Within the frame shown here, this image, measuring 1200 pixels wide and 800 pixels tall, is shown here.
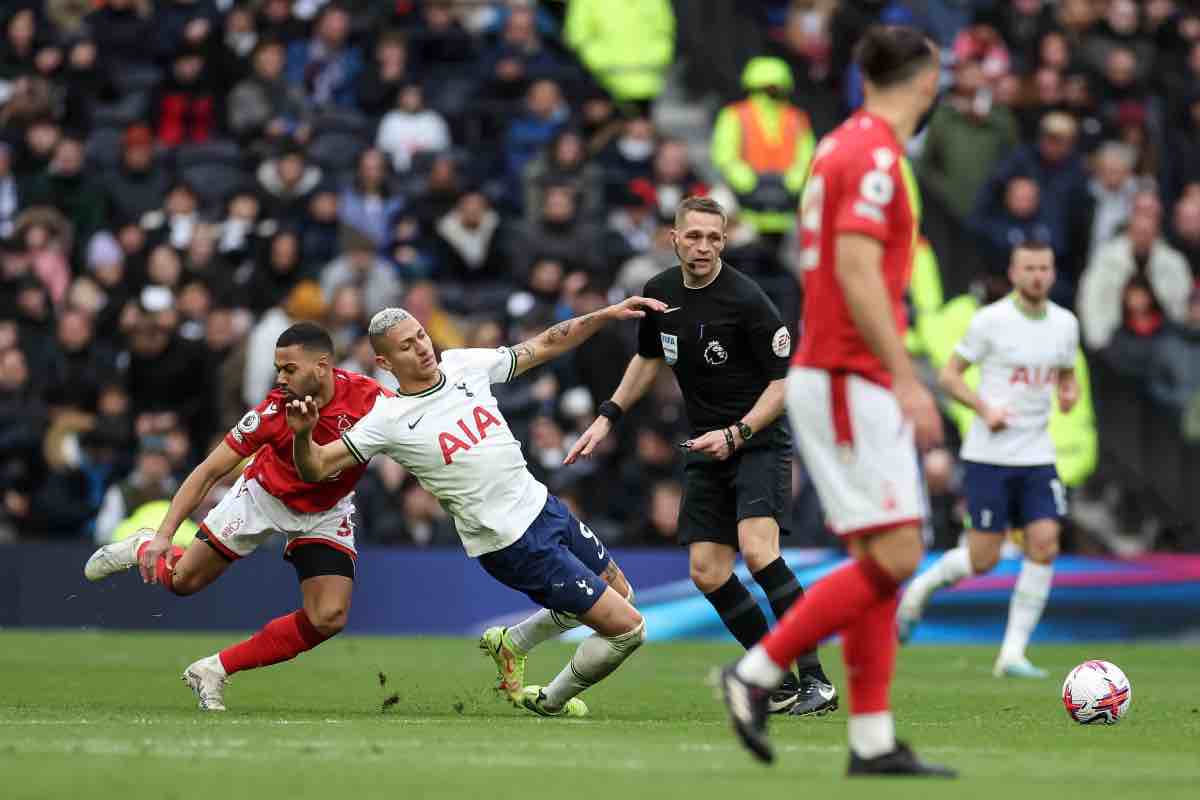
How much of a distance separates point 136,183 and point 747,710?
1505cm

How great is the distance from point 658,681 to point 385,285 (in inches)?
267

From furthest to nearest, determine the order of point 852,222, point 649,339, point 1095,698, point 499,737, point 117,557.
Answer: point 117,557, point 649,339, point 1095,698, point 499,737, point 852,222

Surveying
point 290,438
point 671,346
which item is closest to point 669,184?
point 671,346

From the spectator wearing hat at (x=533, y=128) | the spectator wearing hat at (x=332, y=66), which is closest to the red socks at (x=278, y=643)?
the spectator wearing hat at (x=533, y=128)

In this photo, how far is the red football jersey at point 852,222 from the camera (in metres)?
7.38

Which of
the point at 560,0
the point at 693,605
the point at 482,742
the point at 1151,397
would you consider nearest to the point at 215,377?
the point at 693,605

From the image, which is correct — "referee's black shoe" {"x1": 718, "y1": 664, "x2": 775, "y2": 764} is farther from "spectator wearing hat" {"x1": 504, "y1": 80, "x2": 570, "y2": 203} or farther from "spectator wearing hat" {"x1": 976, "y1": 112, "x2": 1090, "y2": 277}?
"spectator wearing hat" {"x1": 504, "y1": 80, "x2": 570, "y2": 203}

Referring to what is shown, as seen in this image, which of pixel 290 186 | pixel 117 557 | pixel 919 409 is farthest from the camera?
pixel 290 186

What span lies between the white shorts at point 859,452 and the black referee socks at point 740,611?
378cm

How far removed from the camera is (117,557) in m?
11.6

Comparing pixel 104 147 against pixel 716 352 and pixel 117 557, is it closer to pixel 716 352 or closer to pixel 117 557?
pixel 117 557

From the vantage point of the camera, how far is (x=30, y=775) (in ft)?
24.5

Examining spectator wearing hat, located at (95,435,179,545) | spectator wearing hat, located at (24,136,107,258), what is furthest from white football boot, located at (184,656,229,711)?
spectator wearing hat, located at (24,136,107,258)

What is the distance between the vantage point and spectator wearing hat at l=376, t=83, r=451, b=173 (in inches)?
837
